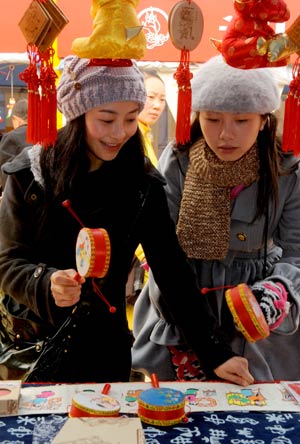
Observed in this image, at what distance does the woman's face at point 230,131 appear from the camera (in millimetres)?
1476

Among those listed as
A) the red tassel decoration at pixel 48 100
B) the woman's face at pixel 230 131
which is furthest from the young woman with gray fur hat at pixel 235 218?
the red tassel decoration at pixel 48 100

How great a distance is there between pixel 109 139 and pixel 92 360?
51 cm

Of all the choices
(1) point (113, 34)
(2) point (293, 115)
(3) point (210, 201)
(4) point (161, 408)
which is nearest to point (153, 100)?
(3) point (210, 201)

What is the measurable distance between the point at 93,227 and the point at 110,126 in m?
0.23

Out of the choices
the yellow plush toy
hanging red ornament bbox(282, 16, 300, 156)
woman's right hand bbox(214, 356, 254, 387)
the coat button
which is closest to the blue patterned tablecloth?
woman's right hand bbox(214, 356, 254, 387)

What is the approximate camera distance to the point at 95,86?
51.6 inches

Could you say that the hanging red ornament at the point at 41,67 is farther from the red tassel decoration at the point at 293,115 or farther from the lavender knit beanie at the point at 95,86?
the red tassel decoration at the point at 293,115

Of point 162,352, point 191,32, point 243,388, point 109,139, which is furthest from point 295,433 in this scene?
point 191,32

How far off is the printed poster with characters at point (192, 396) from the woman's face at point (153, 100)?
2076mm

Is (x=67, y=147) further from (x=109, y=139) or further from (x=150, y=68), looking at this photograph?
(x=150, y=68)

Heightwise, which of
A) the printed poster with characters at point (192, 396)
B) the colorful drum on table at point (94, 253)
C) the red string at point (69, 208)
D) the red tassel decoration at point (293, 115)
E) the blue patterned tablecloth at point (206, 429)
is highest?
the red tassel decoration at point (293, 115)

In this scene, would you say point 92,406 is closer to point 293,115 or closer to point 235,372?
point 235,372

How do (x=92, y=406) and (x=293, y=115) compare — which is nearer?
(x=92, y=406)

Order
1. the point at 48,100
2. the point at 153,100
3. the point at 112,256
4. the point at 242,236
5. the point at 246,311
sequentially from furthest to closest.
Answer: the point at 153,100
the point at 242,236
the point at 112,256
the point at 48,100
the point at 246,311
